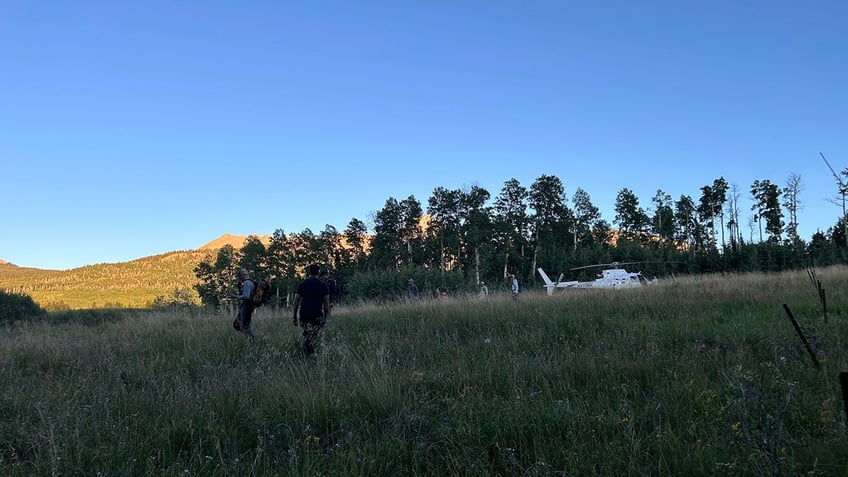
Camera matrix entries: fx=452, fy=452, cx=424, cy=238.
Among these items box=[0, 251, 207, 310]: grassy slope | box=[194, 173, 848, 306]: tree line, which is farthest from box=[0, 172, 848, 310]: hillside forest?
box=[0, 251, 207, 310]: grassy slope

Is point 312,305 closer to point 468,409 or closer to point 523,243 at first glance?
point 468,409

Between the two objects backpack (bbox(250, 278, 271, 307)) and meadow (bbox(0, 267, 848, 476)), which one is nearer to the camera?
meadow (bbox(0, 267, 848, 476))

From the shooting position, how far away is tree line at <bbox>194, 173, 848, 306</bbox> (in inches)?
2188

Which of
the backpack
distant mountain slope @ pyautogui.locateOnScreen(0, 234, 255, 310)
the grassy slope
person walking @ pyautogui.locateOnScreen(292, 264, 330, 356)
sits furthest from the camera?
the grassy slope

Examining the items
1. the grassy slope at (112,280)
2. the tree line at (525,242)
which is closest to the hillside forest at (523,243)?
the tree line at (525,242)

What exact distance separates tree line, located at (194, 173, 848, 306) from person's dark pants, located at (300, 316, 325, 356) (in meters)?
38.2

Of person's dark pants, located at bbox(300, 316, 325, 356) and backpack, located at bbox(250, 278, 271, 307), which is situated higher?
backpack, located at bbox(250, 278, 271, 307)

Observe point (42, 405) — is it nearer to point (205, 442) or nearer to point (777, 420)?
point (205, 442)

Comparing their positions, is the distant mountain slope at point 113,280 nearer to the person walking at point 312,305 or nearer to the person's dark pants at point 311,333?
the person walking at point 312,305

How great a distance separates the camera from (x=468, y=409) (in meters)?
3.72

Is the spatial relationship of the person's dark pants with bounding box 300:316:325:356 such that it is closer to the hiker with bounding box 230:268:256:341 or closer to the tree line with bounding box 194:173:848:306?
A: the hiker with bounding box 230:268:256:341

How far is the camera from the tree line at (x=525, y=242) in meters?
55.6

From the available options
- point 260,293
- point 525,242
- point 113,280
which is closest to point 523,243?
point 525,242

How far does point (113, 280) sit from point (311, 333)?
151505 mm
